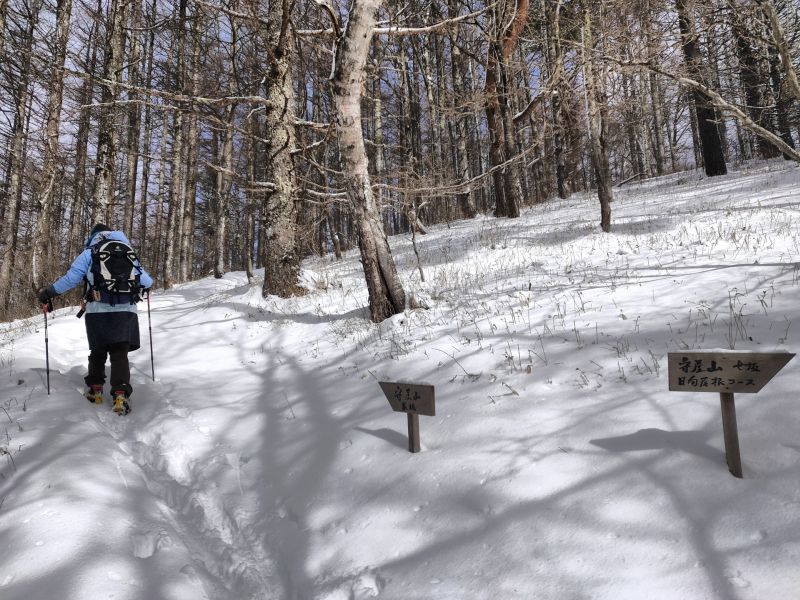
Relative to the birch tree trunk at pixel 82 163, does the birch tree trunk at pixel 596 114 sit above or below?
below

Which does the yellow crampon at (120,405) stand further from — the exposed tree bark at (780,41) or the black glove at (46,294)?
the exposed tree bark at (780,41)

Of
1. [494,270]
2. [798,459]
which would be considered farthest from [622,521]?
[494,270]

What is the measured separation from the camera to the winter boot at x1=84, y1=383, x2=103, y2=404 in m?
4.93

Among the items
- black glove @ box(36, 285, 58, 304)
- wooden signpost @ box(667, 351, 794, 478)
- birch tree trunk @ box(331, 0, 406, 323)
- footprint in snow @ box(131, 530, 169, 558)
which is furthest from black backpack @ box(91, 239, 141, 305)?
wooden signpost @ box(667, 351, 794, 478)

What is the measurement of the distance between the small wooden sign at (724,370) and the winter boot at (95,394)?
5.22 metres

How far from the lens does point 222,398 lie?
514 centimetres

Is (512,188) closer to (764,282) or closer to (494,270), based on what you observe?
(494,270)

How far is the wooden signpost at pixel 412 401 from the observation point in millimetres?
3010

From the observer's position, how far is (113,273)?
4918 mm

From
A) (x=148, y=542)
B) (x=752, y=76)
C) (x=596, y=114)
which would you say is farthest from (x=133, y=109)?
(x=752, y=76)

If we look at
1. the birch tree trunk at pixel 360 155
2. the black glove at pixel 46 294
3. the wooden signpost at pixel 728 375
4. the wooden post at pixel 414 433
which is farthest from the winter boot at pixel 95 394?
the wooden signpost at pixel 728 375

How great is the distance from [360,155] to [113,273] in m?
3.09

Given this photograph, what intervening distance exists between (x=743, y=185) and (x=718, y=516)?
12779 millimetres

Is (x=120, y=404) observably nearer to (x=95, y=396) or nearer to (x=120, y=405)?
(x=120, y=405)
